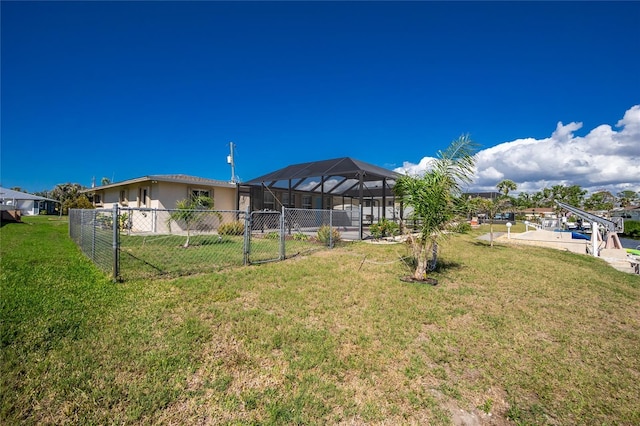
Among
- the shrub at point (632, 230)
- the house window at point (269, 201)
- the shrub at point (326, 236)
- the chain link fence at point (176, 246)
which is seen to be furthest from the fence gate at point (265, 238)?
the shrub at point (632, 230)

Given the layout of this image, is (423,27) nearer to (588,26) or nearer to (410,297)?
(588,26)

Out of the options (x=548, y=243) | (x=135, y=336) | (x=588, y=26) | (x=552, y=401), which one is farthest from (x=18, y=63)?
(x=548, y=243)

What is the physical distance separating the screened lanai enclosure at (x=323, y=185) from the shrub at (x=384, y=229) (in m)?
0.46

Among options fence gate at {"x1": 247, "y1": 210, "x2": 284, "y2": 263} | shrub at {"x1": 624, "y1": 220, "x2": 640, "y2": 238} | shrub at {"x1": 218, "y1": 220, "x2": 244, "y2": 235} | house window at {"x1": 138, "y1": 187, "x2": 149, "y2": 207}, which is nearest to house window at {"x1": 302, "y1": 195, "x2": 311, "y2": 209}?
fence gate at {"x1": 247, "y1": 210, "x2": 284, "y2": 263}

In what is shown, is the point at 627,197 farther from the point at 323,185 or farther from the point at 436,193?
the point at 436,193

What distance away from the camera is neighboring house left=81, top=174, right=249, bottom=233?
13539 millimetres

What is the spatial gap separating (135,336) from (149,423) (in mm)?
1297

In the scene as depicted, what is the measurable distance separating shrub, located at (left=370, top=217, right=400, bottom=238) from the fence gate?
4.15m

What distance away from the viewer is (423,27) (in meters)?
10.9

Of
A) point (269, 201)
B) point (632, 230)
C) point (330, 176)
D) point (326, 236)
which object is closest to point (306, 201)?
point (269, 201)

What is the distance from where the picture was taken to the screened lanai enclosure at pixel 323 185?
12461 mm

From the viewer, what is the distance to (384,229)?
12.3 m

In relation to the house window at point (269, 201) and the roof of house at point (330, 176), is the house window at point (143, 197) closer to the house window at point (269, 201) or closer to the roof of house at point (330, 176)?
the roof of house at point (330, 176)

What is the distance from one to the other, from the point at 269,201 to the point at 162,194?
562 centimetres
